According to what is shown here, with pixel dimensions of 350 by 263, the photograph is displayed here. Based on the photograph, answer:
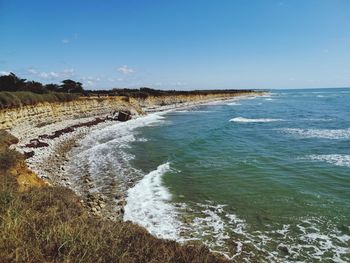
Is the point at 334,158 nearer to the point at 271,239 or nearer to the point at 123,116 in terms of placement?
the point at 271,239

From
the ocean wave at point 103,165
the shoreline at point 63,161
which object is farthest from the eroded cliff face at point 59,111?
the ocean wave at point 103,165

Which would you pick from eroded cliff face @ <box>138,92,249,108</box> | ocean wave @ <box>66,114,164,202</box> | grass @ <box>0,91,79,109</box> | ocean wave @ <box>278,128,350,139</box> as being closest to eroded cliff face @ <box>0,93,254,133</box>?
grass @ <box>0,91,79,109</box>

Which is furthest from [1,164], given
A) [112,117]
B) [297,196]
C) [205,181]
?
[112,117]

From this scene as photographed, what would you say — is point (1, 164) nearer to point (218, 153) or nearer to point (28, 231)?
point (28, 231)

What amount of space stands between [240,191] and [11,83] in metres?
33.2

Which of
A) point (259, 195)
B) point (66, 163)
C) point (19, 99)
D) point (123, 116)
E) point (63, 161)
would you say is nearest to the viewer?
point (259, 195)

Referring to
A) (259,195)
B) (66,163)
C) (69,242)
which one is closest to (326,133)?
(259,195)

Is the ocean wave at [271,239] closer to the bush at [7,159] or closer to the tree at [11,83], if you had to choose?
the bush at [7,159]

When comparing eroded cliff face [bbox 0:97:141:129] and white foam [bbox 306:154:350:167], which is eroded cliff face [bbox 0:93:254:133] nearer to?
eroded cliff face [bbox 0:97:141:129]

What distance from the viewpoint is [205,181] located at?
1560cm

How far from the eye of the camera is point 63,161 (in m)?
20.3

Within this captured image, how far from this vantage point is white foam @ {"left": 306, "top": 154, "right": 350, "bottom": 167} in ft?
59.5

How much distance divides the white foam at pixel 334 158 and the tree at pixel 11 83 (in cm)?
3231

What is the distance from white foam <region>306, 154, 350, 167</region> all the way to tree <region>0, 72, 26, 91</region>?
32315 mm
